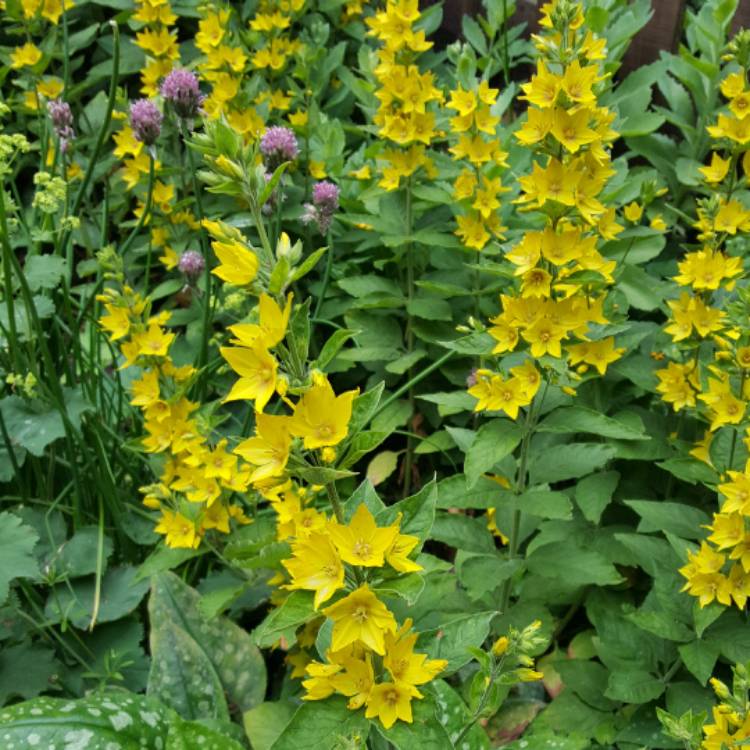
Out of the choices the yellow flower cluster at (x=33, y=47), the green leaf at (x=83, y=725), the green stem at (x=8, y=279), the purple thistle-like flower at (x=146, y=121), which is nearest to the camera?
the green leaf at (x=83, y=725)

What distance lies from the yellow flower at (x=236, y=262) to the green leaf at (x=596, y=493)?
47.9 inches

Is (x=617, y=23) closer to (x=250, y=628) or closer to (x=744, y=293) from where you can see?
(x=744, y=293)

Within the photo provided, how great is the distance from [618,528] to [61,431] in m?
1.39

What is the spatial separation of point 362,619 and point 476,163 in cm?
155

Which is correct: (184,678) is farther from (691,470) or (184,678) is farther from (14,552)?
(691,470)

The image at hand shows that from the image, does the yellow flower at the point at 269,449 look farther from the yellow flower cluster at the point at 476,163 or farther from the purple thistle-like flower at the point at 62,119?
the purple thistle-like flower at the point at 62,119

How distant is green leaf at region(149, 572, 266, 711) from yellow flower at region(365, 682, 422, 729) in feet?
2.67

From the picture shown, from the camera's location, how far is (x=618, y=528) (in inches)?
85.7

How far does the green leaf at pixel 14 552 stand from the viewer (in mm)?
1843

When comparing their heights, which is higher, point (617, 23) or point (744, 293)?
point (617, 23)

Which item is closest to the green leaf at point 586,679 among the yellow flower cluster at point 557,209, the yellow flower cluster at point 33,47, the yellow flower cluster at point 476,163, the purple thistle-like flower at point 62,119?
the yellow flower cluster at point 557,209

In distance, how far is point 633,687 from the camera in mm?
1839

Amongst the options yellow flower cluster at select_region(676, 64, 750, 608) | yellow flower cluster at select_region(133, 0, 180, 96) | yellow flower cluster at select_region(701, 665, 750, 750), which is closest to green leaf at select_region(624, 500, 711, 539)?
yellow flower cluster at select_region(676, 64, 750, 608)

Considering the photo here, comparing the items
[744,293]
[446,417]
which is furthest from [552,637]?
[744,293]
